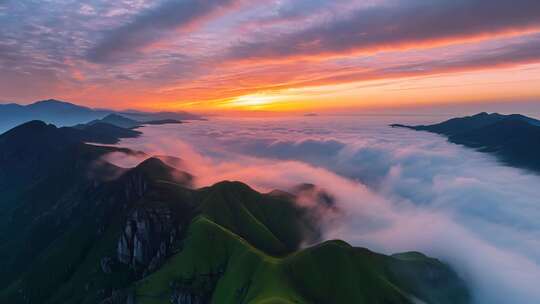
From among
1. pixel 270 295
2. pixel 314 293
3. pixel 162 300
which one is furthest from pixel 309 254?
pixel 162 300

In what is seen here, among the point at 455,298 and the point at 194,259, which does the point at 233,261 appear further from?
the point at 455,298

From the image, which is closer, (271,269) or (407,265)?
(271,269)

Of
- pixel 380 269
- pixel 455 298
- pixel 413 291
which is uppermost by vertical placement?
pixel 380 269

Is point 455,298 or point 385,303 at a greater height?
point 385,303

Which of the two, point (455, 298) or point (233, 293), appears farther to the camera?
point (455, 298)

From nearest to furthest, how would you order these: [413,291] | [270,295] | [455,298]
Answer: [270,295] < [413,291] < [455,298]

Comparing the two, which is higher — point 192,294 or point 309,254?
point 309,254

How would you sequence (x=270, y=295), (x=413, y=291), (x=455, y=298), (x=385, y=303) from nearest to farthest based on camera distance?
1. (x=270, y=295)
2. (x=385, y=303)
3. (x=413, y=291)
4. (x=455, y=298)

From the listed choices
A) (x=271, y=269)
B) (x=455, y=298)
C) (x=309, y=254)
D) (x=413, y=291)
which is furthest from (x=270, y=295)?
(x=455, y=298)

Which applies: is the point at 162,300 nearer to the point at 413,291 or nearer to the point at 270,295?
the point at 270,295

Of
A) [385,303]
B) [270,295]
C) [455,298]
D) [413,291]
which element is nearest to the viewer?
[270,295]
